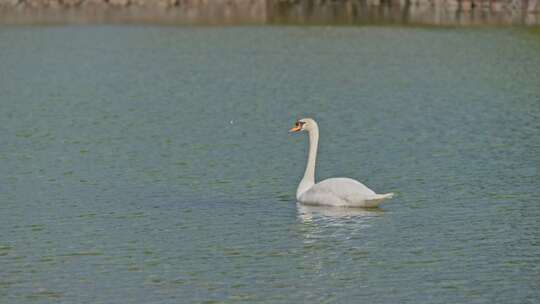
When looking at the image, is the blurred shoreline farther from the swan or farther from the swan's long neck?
the swan

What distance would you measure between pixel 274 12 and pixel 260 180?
53002 millimetres

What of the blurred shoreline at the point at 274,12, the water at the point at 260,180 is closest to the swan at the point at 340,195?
the water at the point at 260,180

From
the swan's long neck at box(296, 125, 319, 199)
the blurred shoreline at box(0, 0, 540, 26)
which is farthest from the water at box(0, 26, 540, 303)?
the blurred shoreline at box(0, 0, 540, 26)

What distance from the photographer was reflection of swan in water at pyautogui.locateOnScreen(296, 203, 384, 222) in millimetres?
19562

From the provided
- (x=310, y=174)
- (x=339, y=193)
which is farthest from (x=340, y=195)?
(x=310, y=174)

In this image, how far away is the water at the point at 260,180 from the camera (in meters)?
16.0

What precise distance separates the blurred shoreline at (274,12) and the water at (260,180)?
2108 centimetres

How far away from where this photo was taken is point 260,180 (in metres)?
22.9

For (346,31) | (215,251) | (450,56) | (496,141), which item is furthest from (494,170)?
(346,31)

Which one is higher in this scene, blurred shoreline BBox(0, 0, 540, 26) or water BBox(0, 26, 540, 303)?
water BBox(0, 26, 540, 303)

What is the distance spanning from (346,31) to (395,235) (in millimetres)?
44475

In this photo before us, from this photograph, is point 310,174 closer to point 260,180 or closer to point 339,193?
point 339,193

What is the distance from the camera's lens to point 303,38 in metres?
58.6

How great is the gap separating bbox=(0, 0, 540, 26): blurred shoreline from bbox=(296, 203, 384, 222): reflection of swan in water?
46.4 metres
